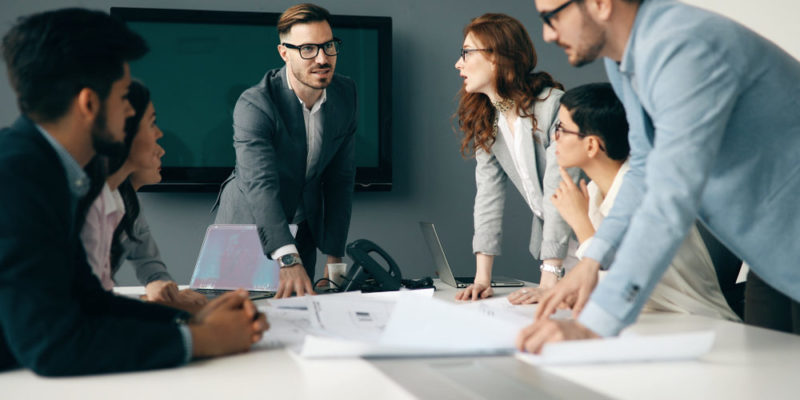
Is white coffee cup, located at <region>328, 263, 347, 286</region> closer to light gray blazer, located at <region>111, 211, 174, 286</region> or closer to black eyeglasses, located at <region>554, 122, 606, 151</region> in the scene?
light gray blazer, located at <region>111, 211, 174, 286</region>

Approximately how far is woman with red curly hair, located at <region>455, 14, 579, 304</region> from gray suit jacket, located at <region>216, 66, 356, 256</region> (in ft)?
1.60

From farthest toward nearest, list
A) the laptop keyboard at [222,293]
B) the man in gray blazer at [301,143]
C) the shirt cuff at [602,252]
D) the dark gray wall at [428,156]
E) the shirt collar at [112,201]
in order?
the dark gray wall at [428,156]
the man in gray blazer at [301,143]
the laptop keyboard at [222,293]
the shirt collar at [112,201]
the shirt cuff at [602,252]

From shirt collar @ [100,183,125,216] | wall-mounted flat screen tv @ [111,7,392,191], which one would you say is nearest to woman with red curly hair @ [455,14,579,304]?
shirt collar @ [100,183,125,216]

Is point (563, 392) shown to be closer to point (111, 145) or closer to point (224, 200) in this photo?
point (111, 145)

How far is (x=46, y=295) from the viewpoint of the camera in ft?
2.59

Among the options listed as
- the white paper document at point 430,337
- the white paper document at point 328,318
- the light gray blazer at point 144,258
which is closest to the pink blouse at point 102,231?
the light gray blazer at point 144,258

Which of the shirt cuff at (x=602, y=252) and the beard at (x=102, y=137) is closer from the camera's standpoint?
the beard at (x=102, y=137)

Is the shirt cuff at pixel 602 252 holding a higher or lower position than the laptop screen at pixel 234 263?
higher

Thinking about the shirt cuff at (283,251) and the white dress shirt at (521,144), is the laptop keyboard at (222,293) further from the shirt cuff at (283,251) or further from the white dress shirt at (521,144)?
the white dress shirt at (521,144)

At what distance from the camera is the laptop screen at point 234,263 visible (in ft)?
5.88

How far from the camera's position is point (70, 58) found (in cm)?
92

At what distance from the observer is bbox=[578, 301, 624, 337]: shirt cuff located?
858mm

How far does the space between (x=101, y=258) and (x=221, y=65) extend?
7.69 ft

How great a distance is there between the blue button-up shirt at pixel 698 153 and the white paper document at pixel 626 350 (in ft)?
0.09
